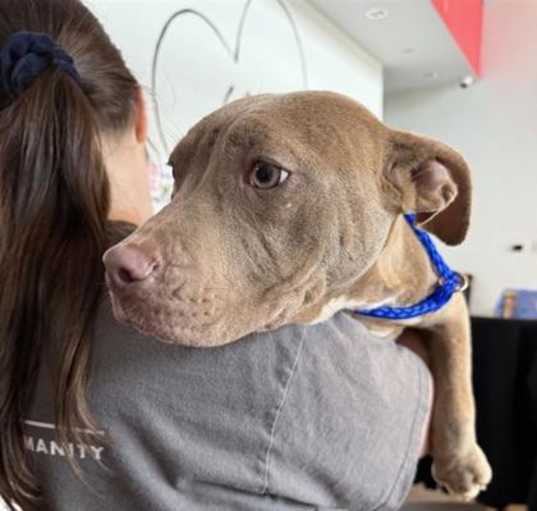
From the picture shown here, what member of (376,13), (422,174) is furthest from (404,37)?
(422,174)

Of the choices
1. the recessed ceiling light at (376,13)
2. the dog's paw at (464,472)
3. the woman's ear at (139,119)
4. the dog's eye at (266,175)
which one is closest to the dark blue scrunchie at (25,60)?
the woman's ear at (139,119)

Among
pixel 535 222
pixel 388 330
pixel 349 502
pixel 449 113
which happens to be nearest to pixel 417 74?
pixel 449 113

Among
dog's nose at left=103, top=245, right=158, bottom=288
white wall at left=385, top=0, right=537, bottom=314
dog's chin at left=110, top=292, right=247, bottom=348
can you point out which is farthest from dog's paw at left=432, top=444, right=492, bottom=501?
white wall at left=385, top=0, right=537, bottom=314

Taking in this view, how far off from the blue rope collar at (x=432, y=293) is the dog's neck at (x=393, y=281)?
0.04 feet

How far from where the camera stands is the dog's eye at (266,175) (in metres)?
0.76

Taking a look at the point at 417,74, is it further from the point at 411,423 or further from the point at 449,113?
the point at 411,423

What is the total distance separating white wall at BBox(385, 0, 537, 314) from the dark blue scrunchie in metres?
4.60

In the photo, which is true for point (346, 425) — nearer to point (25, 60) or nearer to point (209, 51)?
point (25, 60)

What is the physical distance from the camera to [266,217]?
772 millimetres

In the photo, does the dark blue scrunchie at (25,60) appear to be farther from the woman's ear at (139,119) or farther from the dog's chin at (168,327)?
the dog's chin at (168,327)

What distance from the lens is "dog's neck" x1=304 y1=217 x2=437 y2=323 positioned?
93 cm

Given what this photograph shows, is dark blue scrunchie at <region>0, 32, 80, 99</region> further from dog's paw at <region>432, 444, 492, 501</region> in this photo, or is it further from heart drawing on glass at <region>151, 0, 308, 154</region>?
heart drawing on glass at <region>151, 0, 308, 154</region>

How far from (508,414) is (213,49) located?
1833 mm

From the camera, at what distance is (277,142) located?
76 cm
